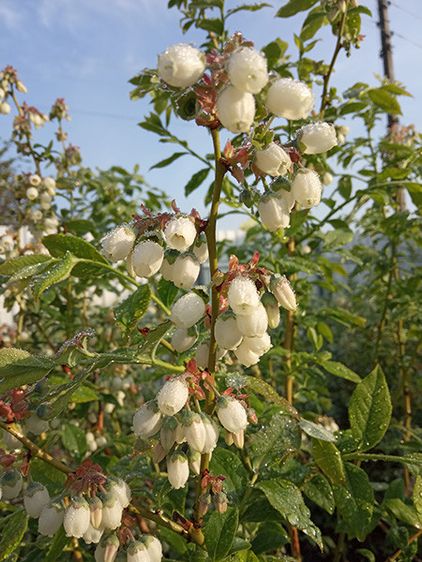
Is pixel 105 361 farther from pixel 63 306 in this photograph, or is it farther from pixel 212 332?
pixel 63 306

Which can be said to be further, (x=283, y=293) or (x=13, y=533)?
(x=13, y=533)

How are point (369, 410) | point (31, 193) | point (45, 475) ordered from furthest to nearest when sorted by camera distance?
point (31, 193) < point (45, 475) < point (369, 410)

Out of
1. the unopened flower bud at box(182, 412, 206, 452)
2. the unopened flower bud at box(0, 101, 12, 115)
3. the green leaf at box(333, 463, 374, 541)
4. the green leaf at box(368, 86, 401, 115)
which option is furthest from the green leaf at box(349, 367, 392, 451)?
the unopened flower bud at box(0, 101, 12, 115)

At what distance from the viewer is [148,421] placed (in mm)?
855

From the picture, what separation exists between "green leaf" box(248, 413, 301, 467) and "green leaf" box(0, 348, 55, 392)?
516mm

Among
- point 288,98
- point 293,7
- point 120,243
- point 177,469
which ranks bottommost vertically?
point 177,469

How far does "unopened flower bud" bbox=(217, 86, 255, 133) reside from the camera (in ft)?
2.27

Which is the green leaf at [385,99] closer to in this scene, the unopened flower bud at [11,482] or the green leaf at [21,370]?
the green leaf at [21,370]

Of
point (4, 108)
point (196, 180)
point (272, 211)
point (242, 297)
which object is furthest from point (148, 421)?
point (4, 108)

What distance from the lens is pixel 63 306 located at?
260 centimetres

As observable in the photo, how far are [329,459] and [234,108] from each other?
2.20 ft

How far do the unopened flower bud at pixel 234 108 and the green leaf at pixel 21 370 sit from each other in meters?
0.45

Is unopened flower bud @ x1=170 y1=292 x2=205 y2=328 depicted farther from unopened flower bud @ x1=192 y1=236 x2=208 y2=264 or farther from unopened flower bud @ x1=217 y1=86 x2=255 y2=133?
unopened flower bud @ x1=217 y1=86 x2=255 y2=133

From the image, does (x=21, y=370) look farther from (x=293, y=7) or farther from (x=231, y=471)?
(x=293, y=7)
